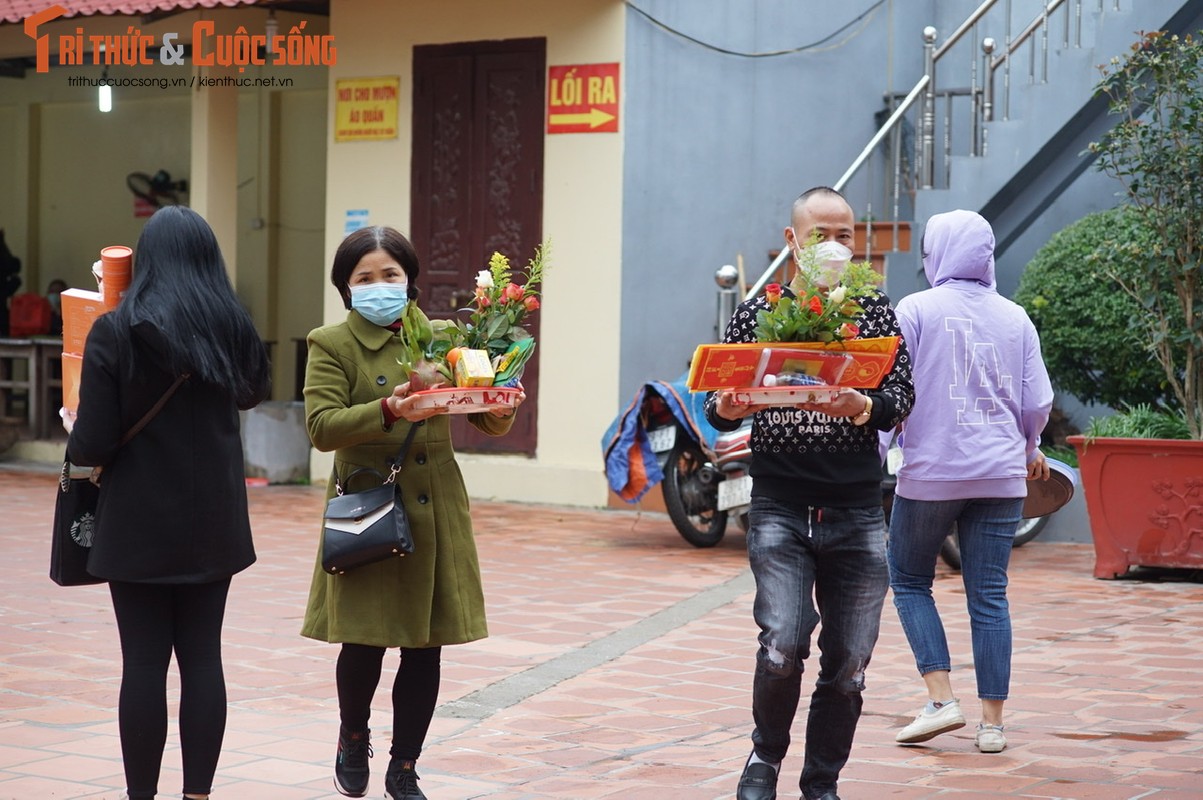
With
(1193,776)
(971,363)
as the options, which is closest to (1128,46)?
(971,363)

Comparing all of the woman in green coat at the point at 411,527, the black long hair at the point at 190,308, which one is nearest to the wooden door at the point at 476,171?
the woman in green coat at the point at 411,527

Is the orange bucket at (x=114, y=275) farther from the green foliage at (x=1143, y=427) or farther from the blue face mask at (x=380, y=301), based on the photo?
the green foliage at (x=1143, y=427)

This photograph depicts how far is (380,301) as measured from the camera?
4.45 m

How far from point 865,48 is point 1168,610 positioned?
265 inches

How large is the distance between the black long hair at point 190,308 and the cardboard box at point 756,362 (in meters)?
1.18

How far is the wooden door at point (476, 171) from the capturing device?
12.6 m

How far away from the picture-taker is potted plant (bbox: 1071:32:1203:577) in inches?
353

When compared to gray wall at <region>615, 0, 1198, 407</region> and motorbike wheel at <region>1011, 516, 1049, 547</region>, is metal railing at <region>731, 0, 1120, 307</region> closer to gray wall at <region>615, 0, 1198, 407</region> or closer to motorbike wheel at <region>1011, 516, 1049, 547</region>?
gray wall at <region>615, 0, 1198, 407</region>

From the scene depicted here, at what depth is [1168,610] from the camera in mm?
8266

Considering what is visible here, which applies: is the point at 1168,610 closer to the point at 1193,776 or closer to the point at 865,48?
the point at 1193,776

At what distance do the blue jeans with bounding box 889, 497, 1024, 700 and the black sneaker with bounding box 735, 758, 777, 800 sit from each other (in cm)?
122

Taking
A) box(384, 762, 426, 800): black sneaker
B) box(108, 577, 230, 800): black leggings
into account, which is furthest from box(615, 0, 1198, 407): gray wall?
box(108, 577, 230, 800): black leggings

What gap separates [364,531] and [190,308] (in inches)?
28.7

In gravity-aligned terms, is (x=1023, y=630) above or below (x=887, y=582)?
below
